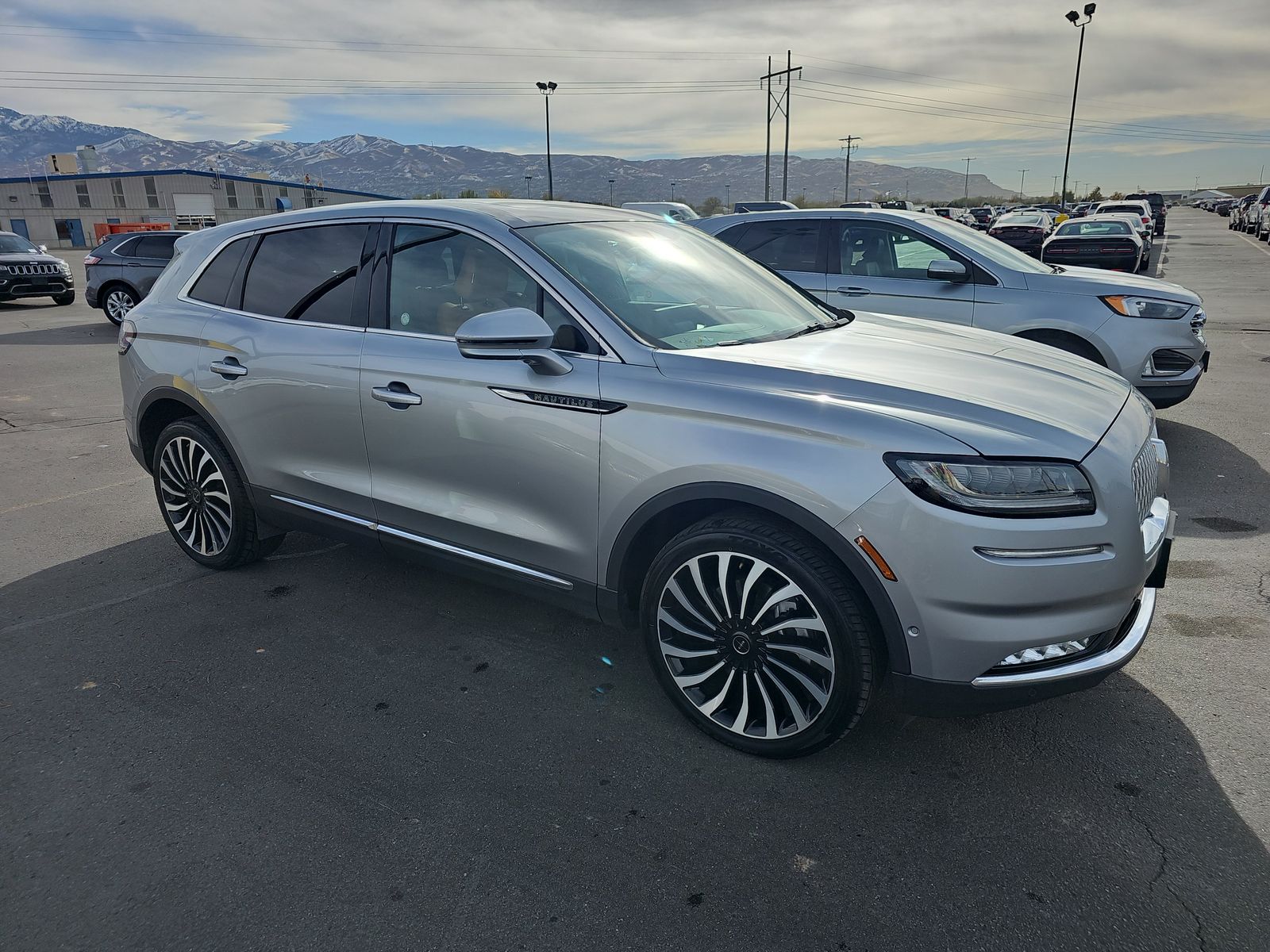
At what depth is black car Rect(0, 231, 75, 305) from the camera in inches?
691

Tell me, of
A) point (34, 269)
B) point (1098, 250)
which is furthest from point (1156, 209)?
point (34, 269)

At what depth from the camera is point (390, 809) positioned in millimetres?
2658

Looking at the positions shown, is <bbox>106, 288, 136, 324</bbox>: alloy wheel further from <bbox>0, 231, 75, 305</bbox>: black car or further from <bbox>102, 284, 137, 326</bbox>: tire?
<bbox>0, 231, 75, 305</bbox>: black car

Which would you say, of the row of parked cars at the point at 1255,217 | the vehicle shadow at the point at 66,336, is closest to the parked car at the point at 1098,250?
the vehicle shadow at the point at 66,336

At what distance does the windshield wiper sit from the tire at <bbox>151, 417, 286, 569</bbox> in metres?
2.78

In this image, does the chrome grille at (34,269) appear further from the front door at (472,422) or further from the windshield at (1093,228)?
the windshield at (1093,228)

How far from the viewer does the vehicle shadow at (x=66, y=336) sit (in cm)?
1359

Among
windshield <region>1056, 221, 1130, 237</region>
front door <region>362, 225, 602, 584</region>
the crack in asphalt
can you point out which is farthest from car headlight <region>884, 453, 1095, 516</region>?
windshield <region>1056, 221, 1130, 237</region>

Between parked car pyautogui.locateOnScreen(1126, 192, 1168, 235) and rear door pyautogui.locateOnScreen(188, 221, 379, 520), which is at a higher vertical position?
parked car pyautogui.locateOnScreen(1126, 192, 1168, 235)

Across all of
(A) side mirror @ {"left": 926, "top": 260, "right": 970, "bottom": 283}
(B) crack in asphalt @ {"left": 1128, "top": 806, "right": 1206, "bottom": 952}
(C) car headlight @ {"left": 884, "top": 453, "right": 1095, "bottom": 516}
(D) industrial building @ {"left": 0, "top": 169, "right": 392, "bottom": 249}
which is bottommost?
(B) crack in asphalt @ {"left": 1128, "top": 806, "right": 1206, "bottom": 952}

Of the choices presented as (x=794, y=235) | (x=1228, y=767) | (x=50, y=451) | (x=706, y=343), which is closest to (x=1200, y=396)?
(x=794, y=235)

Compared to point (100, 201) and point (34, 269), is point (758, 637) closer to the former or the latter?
point (34, 269)

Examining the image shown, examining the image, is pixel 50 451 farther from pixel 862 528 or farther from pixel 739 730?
pixel 862 528

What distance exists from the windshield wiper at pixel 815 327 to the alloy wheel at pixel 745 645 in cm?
110
